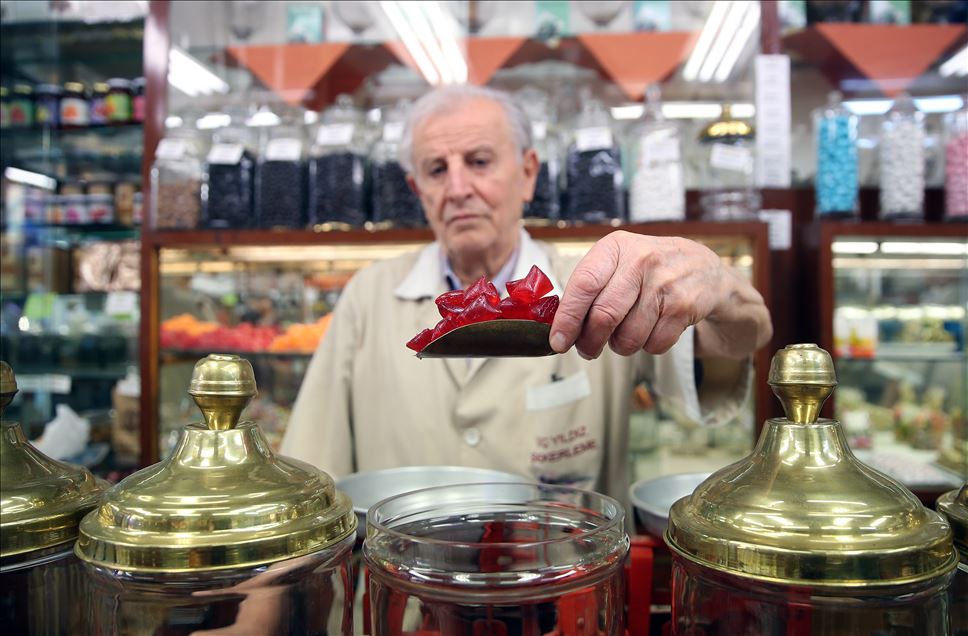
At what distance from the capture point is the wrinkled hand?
522 mm

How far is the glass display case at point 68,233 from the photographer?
8.61 ft

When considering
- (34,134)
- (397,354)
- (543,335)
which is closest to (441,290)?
(397,354)

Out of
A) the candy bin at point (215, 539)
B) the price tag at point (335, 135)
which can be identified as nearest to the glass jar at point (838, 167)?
the price tag at point (335, 135)

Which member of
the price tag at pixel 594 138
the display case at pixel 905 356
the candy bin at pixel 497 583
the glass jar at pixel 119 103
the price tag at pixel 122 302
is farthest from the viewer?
the glass jar at pixel 119 103

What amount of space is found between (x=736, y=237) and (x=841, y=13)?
3.24 ft

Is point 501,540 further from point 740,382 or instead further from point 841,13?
point 841,13

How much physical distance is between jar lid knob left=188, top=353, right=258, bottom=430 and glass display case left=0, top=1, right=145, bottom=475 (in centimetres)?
243

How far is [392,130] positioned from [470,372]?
0.93 meters

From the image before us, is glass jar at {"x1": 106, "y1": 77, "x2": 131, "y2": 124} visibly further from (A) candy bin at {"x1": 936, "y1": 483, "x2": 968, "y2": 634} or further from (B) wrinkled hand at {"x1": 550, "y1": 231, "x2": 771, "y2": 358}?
(A) candy bin at {"x1": 936, "y1": 483, "x2": 968, "y2": 634}

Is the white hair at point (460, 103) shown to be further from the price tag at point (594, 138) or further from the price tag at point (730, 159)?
the price tag at point (730, 159)

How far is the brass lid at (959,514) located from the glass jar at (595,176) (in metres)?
1.44

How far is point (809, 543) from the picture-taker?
14.2 inches

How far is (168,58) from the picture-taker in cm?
220

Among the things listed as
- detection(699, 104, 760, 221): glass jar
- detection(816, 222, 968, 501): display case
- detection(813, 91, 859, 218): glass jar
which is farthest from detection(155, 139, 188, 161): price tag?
detection(816, 222, 968, 501): display case
